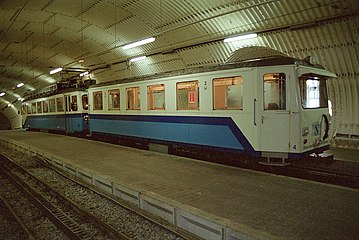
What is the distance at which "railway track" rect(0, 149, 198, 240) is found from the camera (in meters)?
5.17

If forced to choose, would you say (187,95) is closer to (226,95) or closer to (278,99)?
(226,95)

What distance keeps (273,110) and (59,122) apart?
1615 cm

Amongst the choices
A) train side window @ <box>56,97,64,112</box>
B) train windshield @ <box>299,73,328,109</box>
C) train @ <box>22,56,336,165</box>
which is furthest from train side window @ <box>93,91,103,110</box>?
train windshield @ <box>299,73,328,109</box>

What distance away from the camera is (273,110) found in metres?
7.60

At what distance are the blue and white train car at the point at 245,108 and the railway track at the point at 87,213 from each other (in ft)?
11.6

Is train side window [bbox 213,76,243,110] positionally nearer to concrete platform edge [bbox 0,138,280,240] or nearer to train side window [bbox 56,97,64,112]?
concrete platform edge [bbox 0,138,280,240]

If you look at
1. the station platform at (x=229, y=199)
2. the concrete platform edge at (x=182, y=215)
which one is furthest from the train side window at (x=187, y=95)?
the concrete platform edge at (x=182, y=215)

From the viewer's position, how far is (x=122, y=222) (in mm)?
5699

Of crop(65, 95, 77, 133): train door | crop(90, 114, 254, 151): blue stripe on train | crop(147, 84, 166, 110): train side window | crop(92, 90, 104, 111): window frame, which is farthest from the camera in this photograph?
crop(65, 95, 77, 133): train door

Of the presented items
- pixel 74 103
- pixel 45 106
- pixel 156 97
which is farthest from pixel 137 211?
pixel 45 106

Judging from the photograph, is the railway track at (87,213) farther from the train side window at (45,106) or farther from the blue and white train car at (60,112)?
the train side window at (45,106)

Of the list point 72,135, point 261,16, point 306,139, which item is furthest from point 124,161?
point 72,135

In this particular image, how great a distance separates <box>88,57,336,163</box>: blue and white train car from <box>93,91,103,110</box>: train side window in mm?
4287

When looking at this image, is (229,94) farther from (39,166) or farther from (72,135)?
(72,135)
